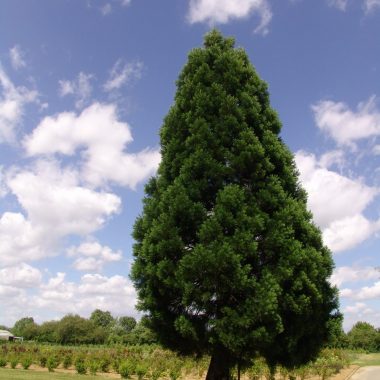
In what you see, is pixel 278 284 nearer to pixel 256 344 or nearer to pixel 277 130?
pixel 256 344

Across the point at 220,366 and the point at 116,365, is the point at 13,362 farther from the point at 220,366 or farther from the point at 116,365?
the point at 220,366

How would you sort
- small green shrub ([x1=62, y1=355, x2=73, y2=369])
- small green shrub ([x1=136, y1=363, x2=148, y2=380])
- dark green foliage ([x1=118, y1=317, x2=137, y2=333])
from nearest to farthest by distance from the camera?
1. small green shrub ([x1=136, y1=363, x2=148, y2=380])
2. small green shrub ([x1=62, y1=355, x2=73, y2=369])
3. dark green foliage ([x1=118, y1=317, x2=137, y2=333])

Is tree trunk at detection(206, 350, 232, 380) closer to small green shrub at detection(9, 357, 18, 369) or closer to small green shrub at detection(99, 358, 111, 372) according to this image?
small green shrub at detection(99, 358, 111, 372)

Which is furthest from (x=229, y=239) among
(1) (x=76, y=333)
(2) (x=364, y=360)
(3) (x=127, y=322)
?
(3) (x=127, y=322)

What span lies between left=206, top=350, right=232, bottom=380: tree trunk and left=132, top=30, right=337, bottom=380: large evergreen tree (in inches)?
1.0

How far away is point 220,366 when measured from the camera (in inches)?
426

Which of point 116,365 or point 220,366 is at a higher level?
point 220,366

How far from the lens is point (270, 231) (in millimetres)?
10742

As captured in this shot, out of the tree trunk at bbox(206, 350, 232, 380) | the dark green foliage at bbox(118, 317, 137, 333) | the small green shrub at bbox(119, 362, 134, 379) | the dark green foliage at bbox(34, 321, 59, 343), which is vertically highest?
the dark green foliage at bbox(118, 317, 137, 333)

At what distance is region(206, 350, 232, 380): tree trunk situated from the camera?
10820 mm

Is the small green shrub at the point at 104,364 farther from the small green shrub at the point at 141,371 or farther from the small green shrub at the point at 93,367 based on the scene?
the small green shrub at the point at 141,371

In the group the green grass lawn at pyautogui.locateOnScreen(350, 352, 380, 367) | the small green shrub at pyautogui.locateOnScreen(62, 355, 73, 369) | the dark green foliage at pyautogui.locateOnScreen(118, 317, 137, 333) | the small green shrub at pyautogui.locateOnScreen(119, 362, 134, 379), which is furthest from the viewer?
the dark green foliage at pyautogui.locateOnScreen(118, 317, 137, 333)

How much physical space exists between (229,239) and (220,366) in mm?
3432

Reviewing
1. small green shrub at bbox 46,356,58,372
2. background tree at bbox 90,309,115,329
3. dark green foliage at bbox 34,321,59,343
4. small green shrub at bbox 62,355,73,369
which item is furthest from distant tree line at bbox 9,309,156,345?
small green shrub at bbox 46,356,58,372
